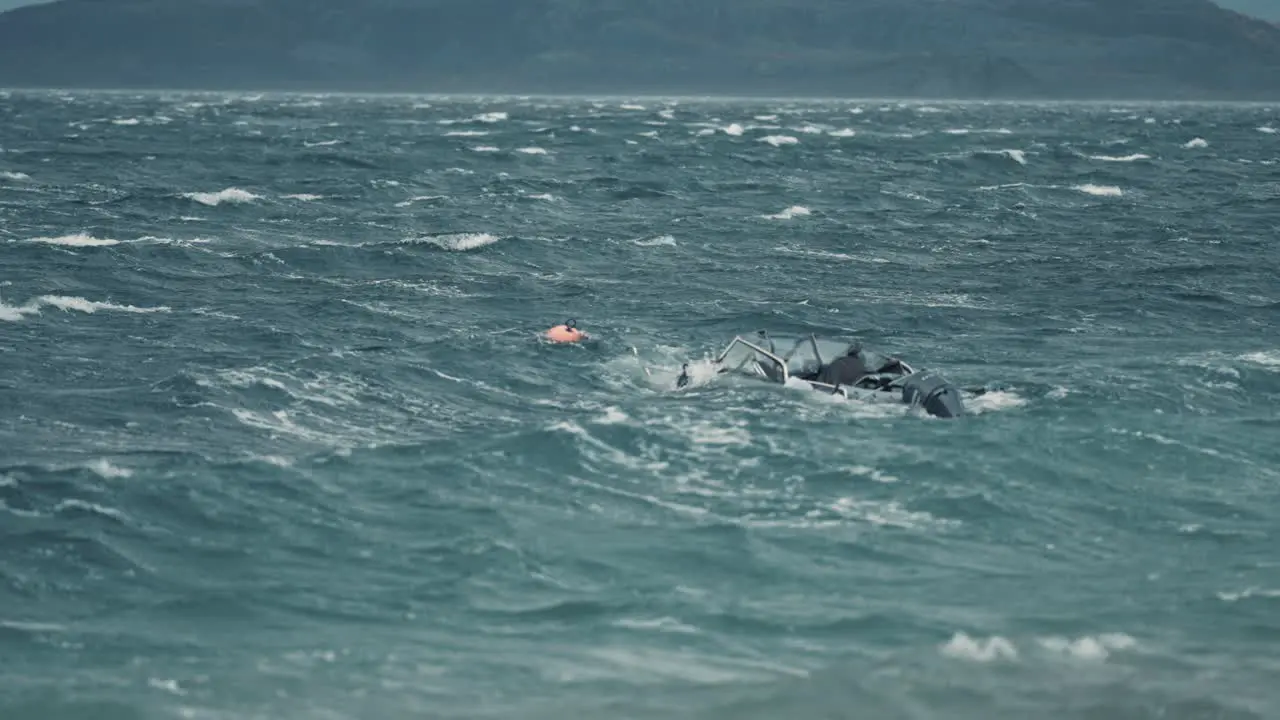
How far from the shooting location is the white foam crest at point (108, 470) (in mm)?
23750

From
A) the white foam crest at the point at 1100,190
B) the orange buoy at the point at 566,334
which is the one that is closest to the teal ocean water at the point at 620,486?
the orange buoy at the point at 566,334

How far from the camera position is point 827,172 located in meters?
87.9

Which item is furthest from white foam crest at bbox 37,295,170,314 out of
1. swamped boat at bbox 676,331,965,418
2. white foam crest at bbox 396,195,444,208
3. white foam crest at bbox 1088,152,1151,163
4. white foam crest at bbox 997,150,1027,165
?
white foam crest at bbox 1088,152,1151,163

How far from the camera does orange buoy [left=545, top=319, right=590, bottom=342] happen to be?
115 feet

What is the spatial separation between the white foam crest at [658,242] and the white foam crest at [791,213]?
8.01 m

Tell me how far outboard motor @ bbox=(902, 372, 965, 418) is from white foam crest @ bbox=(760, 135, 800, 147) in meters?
86.3

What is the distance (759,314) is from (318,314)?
10276 mm

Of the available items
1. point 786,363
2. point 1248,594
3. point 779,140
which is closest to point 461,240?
point 786,363

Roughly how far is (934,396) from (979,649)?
9755 mm

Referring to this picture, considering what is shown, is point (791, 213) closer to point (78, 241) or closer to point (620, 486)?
point (78, 241)

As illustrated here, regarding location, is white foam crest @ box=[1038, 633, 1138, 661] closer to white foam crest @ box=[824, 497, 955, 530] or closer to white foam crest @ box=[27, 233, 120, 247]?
white foam crest @ box=[824, 497, 955, 530]

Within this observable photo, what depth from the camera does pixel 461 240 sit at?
53500mm

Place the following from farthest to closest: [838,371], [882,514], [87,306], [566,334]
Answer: [87,306] → [566,334] → [838,371] → [882,514]

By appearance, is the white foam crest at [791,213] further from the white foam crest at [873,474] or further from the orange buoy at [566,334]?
the white foam crest at [873,474]
